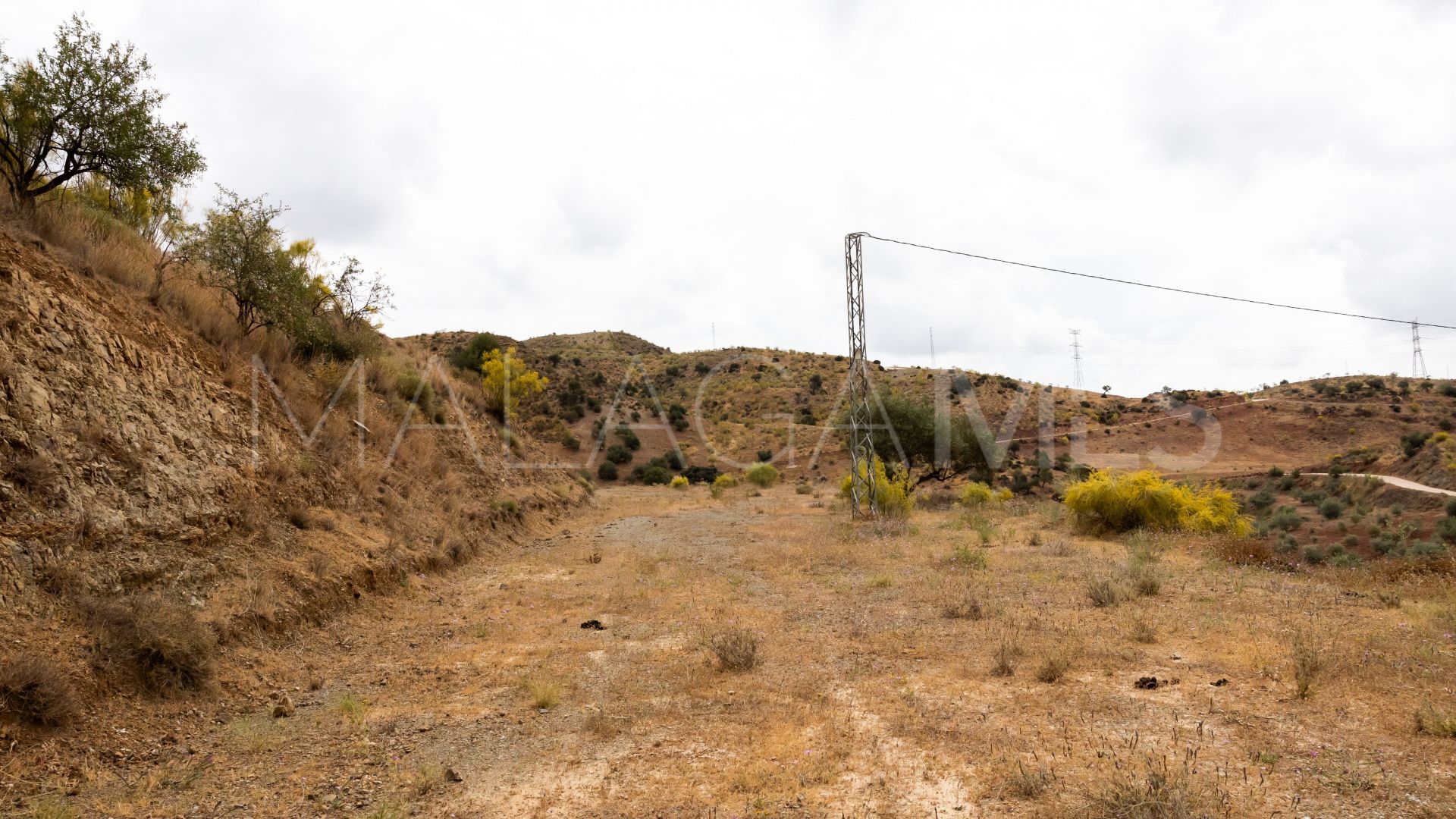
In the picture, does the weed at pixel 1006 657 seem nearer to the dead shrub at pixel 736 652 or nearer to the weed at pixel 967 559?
the dead shrub at pixel 736 652

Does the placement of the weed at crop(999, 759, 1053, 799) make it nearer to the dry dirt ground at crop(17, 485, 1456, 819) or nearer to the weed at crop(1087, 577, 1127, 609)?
the dry dirt ground at crop(17, 485, 1456, 819)

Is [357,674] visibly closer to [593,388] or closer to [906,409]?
[906,409]

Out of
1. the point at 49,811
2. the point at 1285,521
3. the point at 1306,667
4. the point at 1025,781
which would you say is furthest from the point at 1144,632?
the point at 1285,521

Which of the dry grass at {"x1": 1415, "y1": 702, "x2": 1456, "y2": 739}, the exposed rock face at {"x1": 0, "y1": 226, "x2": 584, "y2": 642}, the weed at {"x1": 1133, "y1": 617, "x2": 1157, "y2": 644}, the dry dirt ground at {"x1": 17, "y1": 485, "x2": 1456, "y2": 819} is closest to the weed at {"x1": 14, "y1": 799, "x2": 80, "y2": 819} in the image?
the dry dirt ground at {"x1": 17, "y1": 485, "x2": 1456, "y2": 819}

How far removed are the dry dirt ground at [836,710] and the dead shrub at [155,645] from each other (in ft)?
0.92

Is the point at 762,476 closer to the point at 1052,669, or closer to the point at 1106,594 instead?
the point at 1106,594

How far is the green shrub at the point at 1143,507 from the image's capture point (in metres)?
18.1

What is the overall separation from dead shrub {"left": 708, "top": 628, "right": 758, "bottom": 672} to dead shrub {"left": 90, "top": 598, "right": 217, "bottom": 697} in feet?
16.4

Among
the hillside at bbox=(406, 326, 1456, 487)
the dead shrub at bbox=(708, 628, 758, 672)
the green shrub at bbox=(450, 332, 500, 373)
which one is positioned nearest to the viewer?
the dead shrub at bbox=(708, 628, 758, 672)

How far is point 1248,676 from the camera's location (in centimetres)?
711

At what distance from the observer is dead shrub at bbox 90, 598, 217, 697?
20.4 ft

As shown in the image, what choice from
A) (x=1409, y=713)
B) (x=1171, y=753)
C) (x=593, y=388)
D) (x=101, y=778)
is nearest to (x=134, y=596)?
(x=101, y=778)

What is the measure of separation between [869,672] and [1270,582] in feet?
25.4

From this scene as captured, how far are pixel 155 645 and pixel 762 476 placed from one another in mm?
37265
